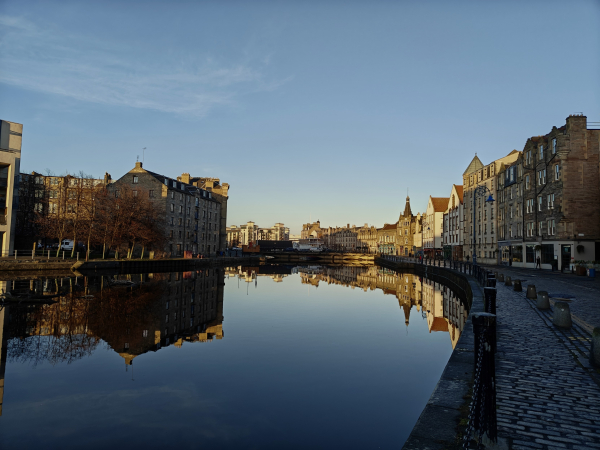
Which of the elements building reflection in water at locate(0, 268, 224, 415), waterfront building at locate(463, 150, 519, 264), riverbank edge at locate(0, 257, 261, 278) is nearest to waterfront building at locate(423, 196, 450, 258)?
waterfront building at locate(463, 150, 519, 264)

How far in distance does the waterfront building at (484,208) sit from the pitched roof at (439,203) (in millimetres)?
19797

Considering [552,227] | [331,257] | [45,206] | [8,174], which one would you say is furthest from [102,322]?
[331,257]

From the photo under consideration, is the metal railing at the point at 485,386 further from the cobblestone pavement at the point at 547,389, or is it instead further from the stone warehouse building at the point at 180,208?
the stone warehouse building at the point at 180,208

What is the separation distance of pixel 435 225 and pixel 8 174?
79.8 metres

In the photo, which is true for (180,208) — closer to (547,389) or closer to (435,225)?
(435,225)

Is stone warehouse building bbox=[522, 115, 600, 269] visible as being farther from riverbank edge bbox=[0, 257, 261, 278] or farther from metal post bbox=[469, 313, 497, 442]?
riverbank edge bbox=[0, 257, 261, 278]

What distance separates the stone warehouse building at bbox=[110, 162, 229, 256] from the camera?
66.7m

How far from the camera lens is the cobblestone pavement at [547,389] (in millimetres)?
5410

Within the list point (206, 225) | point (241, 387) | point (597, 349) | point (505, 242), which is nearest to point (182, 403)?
point (241, 387)

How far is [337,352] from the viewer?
46.8 feet

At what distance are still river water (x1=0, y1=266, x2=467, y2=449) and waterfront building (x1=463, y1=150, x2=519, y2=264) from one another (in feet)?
145

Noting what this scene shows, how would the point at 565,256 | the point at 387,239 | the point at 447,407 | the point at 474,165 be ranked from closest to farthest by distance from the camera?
1. the point at 447,407
2. the point at 565,256
3. the point at 474,165
4. the point at 387,239

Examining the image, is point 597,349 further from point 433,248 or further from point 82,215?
point 433,248

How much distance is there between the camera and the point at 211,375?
1139 cm
